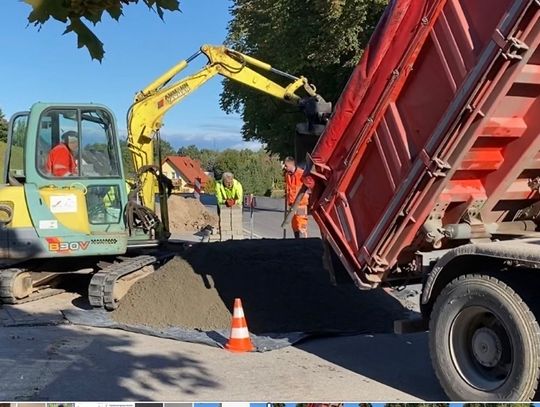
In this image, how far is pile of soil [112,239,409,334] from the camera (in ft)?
26.2

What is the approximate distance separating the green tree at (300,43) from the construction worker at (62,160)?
43.7 ft

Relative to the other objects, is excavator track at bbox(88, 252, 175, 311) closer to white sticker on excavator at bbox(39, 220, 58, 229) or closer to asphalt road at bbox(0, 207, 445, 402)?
asphalt road at bbox(0, 207, 445, 402)

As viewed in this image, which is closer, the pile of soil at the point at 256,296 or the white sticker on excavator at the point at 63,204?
the pile of soil at the point at 256,296

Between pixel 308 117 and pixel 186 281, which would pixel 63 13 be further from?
pixel 186 281

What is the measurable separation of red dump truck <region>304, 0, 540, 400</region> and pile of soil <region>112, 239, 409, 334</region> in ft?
5.53


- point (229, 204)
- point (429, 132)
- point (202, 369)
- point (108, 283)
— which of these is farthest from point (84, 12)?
point (229, 204)

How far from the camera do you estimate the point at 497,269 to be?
524cm

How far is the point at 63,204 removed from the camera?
9586 mm

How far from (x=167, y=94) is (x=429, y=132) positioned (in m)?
6.40

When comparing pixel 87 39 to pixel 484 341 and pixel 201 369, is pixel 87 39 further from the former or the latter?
pixel 201 369

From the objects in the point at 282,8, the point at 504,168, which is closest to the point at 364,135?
the point at 504,168

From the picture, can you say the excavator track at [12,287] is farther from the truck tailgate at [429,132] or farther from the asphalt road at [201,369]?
the truck tailgate at [429,132]

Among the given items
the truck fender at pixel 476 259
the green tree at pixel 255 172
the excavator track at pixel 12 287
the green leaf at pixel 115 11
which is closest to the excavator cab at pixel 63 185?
the excavator track at pixel 12 287

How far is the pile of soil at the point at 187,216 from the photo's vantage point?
24.1m
